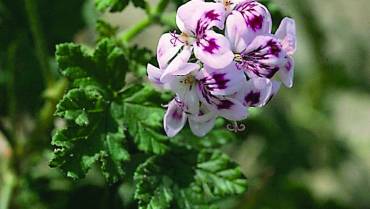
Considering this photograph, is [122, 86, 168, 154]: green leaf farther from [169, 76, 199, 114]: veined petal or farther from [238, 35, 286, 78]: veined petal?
[238, 35, 286, 78]: veined petal

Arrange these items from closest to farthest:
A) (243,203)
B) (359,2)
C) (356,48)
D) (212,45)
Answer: (212,45) < (243,203) < (356,48) < (359,2)

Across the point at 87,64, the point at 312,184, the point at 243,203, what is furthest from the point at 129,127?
the point at 312,184

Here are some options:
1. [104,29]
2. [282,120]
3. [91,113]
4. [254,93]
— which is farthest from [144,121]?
[282,120]

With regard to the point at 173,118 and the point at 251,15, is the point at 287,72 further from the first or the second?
the point at 173,118

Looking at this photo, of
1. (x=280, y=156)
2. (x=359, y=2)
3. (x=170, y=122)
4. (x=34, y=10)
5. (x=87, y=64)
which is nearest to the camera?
(x=170, y=122)

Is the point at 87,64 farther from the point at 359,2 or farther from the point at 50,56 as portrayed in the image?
the point at 359,2

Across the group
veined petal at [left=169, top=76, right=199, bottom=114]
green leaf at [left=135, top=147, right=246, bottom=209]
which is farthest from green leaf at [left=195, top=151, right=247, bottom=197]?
veined petal at [left=169, top=76, right=199, bottom=114]
